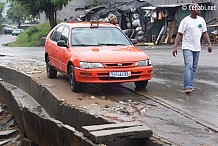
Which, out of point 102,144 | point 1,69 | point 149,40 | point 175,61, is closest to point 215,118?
point 102,144

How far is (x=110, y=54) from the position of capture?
32.7 feet

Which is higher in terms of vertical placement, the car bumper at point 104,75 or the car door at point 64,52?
the car door at point 64,52

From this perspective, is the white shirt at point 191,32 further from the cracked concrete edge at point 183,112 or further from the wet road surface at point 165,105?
the cracked concrete edge at point 183,112

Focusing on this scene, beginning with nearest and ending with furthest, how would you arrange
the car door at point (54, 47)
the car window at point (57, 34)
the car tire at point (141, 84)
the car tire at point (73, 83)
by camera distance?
the car tire at point (73, 83), the car tire at point (141, 84), the car door at point (54, 47), the car window at point (57, 34)

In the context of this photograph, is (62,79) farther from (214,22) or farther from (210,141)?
(214,22)

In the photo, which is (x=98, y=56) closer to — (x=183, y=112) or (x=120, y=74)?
(x=120, y=74)

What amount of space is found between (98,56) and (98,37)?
1382mm

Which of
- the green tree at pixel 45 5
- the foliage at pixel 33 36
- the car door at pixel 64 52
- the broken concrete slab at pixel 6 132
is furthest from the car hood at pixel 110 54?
the foliage at pixel 33 36

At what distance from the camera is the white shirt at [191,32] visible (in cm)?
960

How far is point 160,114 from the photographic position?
810 cm

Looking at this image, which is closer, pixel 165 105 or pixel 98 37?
pixel 165 105

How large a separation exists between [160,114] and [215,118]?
3.30 ft

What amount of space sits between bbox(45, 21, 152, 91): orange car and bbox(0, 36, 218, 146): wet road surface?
1.45ft

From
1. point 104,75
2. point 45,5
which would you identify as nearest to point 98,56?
point 104,75
